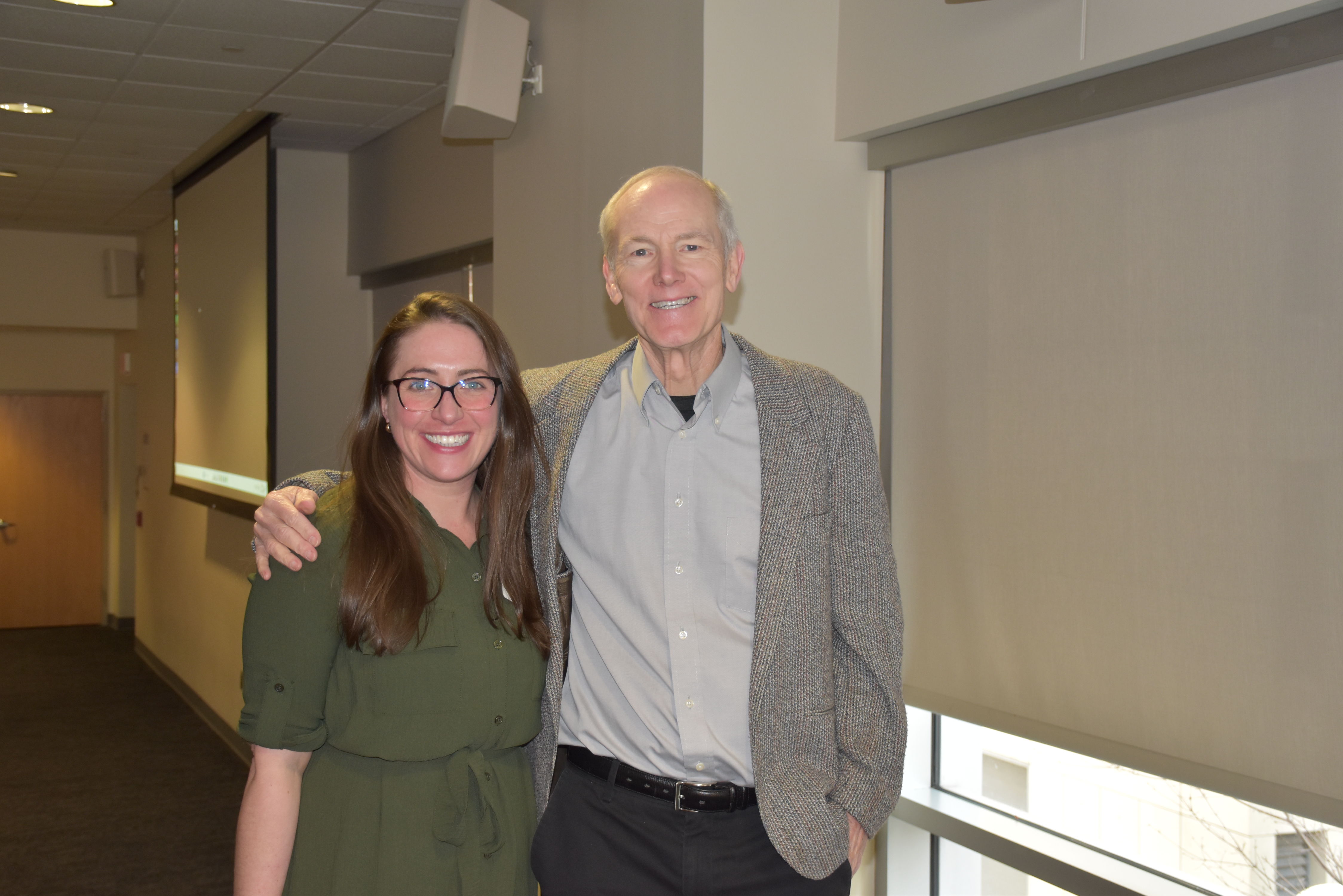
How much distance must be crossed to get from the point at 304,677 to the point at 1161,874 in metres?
1.83

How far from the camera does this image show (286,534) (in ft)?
5.22

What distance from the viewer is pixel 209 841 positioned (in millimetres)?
4957

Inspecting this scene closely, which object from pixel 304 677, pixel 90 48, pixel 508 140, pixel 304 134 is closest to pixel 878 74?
pixel 508 140

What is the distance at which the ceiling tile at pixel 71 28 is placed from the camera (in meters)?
3.69

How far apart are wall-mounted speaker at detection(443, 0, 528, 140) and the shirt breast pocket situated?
6.42 ft

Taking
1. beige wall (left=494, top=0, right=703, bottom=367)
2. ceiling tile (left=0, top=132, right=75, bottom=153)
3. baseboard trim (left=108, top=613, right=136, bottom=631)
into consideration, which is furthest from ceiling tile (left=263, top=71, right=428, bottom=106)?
baseboard trim (left=108, top=613, right=136, bottom=631)

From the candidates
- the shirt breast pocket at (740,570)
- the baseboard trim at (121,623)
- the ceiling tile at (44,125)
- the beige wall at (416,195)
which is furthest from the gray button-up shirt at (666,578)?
the baseboard trim at (121,623)

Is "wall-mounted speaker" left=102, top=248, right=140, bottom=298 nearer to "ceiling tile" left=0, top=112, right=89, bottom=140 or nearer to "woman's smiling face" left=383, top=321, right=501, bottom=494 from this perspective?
"ceiling tile" left=0, top=112, right=89, bottom=140

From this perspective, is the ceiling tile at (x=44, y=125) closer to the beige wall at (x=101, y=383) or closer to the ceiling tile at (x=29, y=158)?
the ceiling tile at (x=29, y=158)

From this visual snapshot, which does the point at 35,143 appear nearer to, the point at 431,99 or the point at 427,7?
the point at 431,99

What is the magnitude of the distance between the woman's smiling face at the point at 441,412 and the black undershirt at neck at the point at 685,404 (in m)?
0.32

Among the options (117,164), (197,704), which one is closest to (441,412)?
(117,164)

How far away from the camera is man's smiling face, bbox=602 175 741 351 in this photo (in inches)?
70.6

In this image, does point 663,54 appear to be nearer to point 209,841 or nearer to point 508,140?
point 508,140
